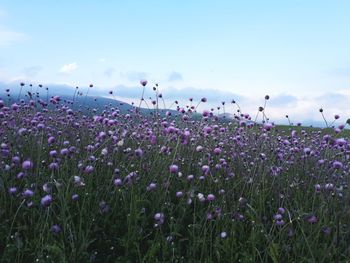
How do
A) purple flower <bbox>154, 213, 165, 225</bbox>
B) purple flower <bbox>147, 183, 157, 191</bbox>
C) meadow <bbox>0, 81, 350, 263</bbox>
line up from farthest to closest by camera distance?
1. purple flower <bbox>147, 183, 157, 191</bbox>
2. purple flower <bbox>154, 213, 165, 225</bbox>
3. meadow <bbox>0, 81, 350, 263</bbox>

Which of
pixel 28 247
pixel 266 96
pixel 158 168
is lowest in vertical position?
pixel 28 247

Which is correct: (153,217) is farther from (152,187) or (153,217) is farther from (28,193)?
(28,193)

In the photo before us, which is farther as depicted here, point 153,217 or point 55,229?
point 153,217

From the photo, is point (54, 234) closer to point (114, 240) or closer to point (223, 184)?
point (114, 240)

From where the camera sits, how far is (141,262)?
11.5 ft

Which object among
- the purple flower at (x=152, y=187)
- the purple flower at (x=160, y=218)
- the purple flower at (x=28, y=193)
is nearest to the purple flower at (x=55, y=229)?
the purple flower at (x=28, y=193)

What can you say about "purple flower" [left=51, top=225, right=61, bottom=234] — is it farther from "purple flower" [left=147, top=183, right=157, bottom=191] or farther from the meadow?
"purple flower" [left=147, top=183, right=157, bottom=191]

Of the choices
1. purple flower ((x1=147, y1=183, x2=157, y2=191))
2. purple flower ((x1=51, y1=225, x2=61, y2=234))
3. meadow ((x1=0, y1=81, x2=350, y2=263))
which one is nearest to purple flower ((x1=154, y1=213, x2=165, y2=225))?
meadow ((x1=0, y1=81, x2=350, y2=263))

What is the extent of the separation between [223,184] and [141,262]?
1.89m

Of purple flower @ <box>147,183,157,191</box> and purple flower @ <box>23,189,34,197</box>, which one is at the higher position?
purple flower @ <box>147,183,157,191</box>

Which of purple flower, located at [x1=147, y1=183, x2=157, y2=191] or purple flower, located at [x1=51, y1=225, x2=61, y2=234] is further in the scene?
purple flower, located at [x1=147, y1=183, x2=157, y2=191]

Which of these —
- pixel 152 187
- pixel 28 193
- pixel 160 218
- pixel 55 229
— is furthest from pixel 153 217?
pixel 28 193

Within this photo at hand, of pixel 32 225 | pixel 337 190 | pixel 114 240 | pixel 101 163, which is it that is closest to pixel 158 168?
pixel 101 163

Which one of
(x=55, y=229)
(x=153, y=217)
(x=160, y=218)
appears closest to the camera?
(x=55, y=229)
